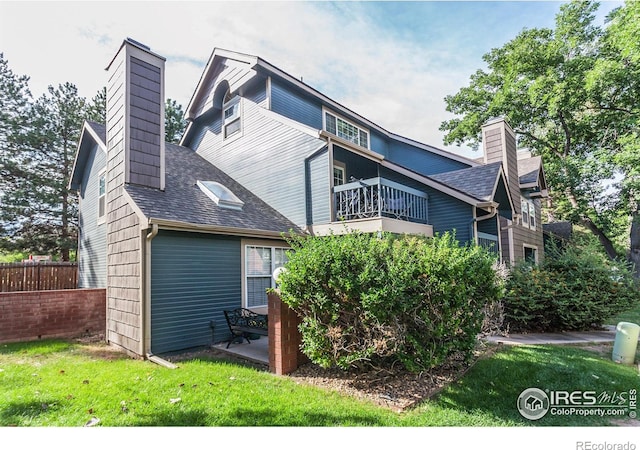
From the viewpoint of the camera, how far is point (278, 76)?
10.8 m

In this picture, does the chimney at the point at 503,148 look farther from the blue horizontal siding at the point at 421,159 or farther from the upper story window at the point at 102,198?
the upper story window at the point at 102,198

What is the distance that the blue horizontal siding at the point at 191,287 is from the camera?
6.37 m

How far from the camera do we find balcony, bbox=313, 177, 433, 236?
8.27 metres

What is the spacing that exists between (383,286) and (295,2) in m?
5.44

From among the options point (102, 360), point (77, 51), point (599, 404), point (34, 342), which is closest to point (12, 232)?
point (34, 342)

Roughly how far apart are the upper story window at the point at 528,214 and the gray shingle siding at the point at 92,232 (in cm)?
1523

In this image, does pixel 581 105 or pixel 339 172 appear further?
pixel 581 105

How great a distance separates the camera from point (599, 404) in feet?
13.4

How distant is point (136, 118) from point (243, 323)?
4981mm

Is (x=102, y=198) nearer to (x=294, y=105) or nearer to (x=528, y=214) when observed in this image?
(x=294, y=105)

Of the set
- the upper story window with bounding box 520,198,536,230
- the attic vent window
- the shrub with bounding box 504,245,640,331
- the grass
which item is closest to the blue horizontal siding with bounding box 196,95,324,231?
the attic vent window

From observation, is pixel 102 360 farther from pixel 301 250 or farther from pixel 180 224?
pixel 301 250

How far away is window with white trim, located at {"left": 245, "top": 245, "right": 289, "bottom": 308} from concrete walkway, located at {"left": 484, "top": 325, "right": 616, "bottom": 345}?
5.13 meters

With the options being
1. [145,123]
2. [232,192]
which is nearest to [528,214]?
[232,192]
